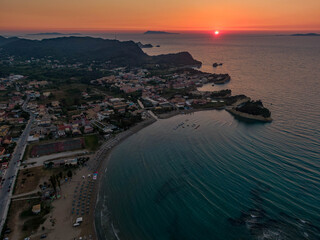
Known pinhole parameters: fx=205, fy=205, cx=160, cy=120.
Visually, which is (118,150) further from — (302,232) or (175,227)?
(302,232)

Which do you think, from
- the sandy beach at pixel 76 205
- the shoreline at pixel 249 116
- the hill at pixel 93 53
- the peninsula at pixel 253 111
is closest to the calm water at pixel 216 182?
the sandy beach at pixel 76 205

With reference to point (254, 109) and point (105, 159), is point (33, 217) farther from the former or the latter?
point (254, 109)

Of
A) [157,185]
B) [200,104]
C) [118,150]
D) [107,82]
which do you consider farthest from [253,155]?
[107,82]

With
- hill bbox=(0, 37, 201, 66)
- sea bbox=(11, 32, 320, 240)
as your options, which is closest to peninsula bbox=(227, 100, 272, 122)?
sea bbox=(11, 32, 320, 240)

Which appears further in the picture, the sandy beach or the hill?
the hill

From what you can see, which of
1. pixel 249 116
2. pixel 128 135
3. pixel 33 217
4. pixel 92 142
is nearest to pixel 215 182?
pixel 128 135

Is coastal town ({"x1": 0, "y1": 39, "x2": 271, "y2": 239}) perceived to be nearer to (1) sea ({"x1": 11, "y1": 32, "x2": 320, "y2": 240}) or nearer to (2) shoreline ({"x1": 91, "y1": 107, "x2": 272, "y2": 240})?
(2) shoreline ({"x1": 91, "y1": 107, "x2": 272, "y2": 240})
